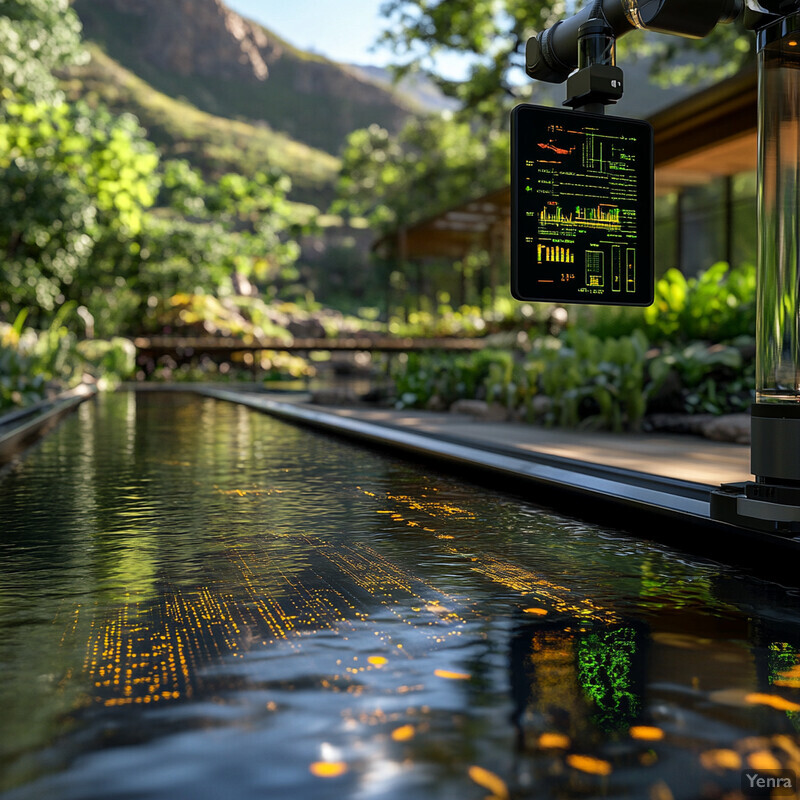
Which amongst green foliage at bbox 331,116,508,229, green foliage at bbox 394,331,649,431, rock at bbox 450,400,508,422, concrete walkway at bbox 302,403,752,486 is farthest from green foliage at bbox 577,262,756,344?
green foliage at bbox 331,116,508,229

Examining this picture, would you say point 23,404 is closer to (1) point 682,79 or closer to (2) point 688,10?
(2) point 688,10

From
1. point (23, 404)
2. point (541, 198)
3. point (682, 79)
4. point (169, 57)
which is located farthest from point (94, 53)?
point (541, 198)

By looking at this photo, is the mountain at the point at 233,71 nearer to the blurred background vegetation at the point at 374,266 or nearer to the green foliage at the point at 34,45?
the blurred background vegetation at the point at 374,266

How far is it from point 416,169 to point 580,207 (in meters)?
30.2

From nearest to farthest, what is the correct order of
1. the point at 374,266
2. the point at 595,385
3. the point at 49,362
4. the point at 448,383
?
the point at 595,385 → the point at 448,383 → the point at 49,362 → the point at 374,266

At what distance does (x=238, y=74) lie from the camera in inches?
A: 4058

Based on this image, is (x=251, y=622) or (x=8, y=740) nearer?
(x=8, y=740)

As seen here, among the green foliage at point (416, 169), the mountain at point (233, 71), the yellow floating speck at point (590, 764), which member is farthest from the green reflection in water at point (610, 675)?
the mountain at point (233, 71)

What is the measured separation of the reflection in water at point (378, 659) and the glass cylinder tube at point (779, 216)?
0.64m

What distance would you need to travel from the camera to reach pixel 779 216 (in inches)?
110

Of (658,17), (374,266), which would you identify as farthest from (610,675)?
(374,266)

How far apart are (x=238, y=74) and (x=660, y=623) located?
359 feet

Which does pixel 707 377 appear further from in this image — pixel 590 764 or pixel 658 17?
pixel 590 764

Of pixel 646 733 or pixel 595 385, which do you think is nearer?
pixel 646 733
